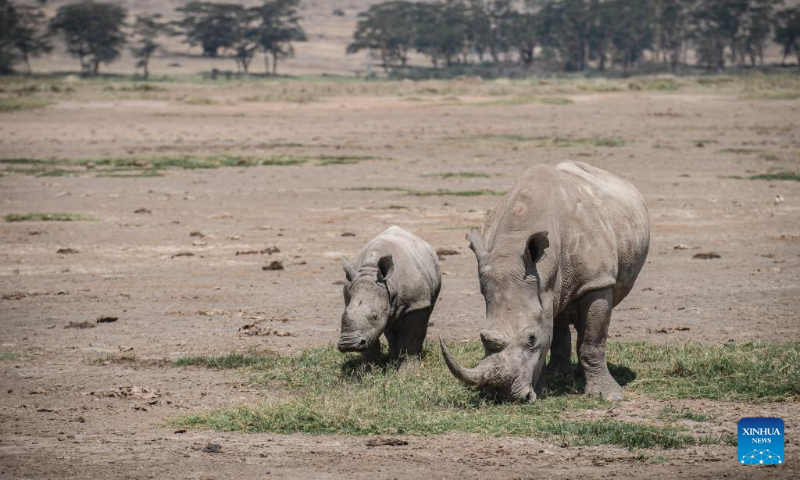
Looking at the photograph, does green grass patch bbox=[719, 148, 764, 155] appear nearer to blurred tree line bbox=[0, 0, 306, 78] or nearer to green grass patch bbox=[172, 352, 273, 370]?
green grass patch bbox=[172, 352, 273, 370]

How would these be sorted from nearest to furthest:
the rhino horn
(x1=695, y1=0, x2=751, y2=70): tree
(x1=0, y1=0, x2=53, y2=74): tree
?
the rhino horn < (x1=0, y1=0, x2=53, y2=74): tree < (x1=695, y1=0, x2=751, y2=70): tree

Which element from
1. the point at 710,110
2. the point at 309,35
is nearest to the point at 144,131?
the point at 710,110

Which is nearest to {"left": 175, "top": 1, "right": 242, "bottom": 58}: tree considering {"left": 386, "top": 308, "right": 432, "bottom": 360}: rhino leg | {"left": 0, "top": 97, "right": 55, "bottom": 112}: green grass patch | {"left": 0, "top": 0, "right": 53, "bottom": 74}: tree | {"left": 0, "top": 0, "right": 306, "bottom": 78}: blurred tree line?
{"left": 0, "top": 0, "right": 306, "bottom": 78}: blurred tree line

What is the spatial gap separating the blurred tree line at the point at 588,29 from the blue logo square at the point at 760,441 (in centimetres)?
8462

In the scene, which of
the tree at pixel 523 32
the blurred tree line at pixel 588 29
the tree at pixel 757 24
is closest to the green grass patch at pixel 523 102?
the blurred tree line at pixel 588 29

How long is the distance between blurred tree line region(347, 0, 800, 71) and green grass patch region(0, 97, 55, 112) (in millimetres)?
55516

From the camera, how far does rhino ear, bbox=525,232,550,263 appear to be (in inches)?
333

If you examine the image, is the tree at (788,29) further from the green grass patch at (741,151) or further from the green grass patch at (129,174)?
the green grass patch at (129,174)

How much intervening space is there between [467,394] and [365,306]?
1.37 meters

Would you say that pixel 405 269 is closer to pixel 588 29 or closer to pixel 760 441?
pixel 760 441

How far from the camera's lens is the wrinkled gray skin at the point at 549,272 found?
8336 millimetres

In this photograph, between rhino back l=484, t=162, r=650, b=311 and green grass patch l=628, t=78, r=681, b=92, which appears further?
green grass patch l=628, t=78, r=681, b=92

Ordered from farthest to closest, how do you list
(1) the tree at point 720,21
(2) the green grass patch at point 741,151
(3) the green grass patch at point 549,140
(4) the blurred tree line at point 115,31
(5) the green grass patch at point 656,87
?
(1) the tree at point 720,21 < (4) the blurred tree line at point 115,31 < (5) the green grass patch at point 656,87 < (3) the green grass patch at point 549,140 < (2) the green grass patch at point 741,151

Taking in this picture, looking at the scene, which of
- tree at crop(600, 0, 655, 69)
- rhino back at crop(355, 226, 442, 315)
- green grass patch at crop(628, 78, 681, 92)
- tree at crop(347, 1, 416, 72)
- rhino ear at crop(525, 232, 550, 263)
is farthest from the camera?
tree at crop(347, 1, 416, 72)
